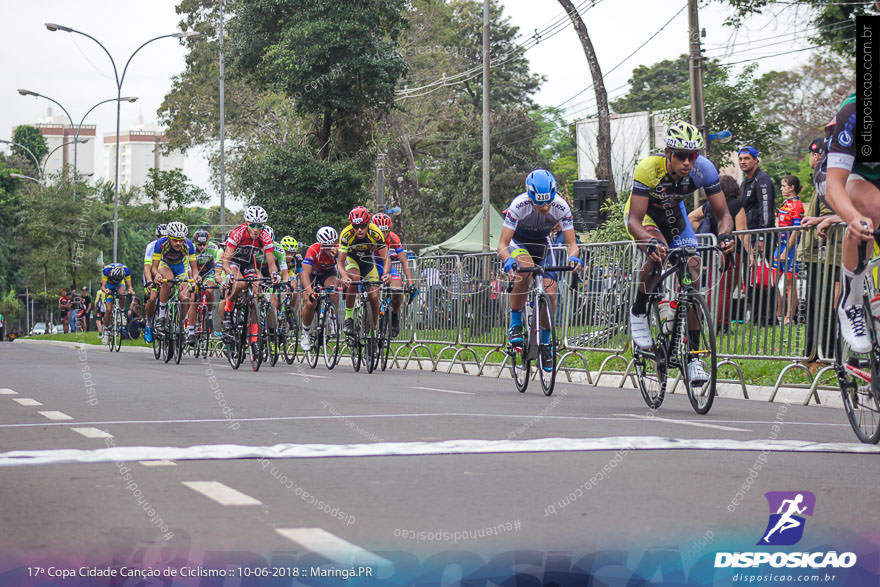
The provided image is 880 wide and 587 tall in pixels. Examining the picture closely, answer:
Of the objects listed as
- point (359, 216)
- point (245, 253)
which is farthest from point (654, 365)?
point (245, 253)

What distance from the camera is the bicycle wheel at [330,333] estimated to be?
16.8 meters

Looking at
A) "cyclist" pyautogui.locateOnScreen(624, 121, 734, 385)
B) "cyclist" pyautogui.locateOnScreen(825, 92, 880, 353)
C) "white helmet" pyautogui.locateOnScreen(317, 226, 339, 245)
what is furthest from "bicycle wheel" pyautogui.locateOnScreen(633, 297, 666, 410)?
"white helmet" pyautogui.locateOnScreen(317, 226, 339, 245)

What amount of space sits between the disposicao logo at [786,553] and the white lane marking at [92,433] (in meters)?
3.88

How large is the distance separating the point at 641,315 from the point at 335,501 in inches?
200

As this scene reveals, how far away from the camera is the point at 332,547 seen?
12.5 feet

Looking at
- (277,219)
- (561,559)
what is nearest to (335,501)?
(561,559)

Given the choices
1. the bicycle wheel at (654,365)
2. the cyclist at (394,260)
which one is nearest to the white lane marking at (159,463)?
the bicycle wheel at (654,365)

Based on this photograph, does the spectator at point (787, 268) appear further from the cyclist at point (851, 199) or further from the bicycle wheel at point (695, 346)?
the cyclist at point (851, 199)

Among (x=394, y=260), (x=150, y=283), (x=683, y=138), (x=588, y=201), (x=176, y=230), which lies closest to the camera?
(x=683, y=138)

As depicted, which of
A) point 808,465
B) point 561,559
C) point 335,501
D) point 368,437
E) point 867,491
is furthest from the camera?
point 368,437

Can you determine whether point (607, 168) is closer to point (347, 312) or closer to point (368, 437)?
point (347, 312)

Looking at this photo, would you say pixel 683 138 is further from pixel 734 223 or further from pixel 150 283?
pixel 150 283

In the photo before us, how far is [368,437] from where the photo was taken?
6969 mm

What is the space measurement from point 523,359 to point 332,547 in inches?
306
